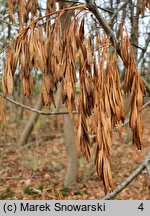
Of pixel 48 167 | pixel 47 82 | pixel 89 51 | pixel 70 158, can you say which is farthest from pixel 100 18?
pixel 48 167

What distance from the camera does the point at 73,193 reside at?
628cm

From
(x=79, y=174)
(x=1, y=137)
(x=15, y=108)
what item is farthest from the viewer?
(x=15, y=108)

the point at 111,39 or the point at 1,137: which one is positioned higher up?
the point at 111,39

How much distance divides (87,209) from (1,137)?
8.32 meters

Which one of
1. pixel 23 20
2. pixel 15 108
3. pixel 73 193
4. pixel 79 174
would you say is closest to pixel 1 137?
pixel 15 108

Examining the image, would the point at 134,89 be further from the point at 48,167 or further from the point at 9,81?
the point at 48,167

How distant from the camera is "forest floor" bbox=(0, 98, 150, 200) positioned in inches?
249

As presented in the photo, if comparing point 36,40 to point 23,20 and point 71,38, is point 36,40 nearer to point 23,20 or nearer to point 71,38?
point 71,38

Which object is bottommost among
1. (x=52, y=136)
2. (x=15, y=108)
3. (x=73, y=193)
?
(x=73, y=193)

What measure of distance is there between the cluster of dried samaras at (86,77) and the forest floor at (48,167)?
4.06m

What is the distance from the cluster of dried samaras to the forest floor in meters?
4.06

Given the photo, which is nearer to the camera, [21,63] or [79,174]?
[21,63]

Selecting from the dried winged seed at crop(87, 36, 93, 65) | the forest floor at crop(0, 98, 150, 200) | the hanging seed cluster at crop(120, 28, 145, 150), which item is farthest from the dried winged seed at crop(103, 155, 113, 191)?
the forest floor at crop(0, 98, 150, 200)

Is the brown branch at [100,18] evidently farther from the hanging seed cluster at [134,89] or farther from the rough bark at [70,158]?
the rough bark at [70,158]
